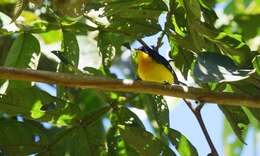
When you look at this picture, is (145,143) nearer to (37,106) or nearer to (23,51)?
(37,106)

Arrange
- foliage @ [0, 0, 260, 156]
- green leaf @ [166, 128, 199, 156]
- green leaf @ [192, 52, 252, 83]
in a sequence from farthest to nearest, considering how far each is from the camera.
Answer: green leaf @ [166, 128, 199, 156]
foliage @ [0, 0, 260, 156]
green leaf @ [192, 52, 252, 83]

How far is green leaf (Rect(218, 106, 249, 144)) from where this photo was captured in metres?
Result: 1.59

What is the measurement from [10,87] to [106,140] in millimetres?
307

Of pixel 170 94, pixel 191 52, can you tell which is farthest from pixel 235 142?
pixel 170 94

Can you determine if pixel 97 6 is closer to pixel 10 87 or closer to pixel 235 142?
pixel 10 87

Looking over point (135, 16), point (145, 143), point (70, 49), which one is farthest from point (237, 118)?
point (70, 49)

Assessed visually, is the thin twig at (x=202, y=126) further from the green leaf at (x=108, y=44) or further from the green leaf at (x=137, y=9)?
the green leaf at (x=108, y=44)

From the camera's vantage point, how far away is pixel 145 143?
5.45ft

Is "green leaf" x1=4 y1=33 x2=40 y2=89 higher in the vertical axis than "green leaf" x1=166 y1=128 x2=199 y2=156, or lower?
higher

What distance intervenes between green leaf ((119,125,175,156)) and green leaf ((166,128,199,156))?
3cm

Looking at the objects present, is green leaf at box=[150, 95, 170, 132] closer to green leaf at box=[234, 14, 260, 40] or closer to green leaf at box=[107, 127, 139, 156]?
green leaf at box=[107, 127, 139, 156]

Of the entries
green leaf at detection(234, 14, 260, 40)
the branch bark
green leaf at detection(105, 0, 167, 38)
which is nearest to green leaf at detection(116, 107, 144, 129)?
green leaf at detection(105, 0, 167, 38)

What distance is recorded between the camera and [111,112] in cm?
182

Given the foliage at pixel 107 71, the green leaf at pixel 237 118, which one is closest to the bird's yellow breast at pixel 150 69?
the foliage at pixel 107 71
